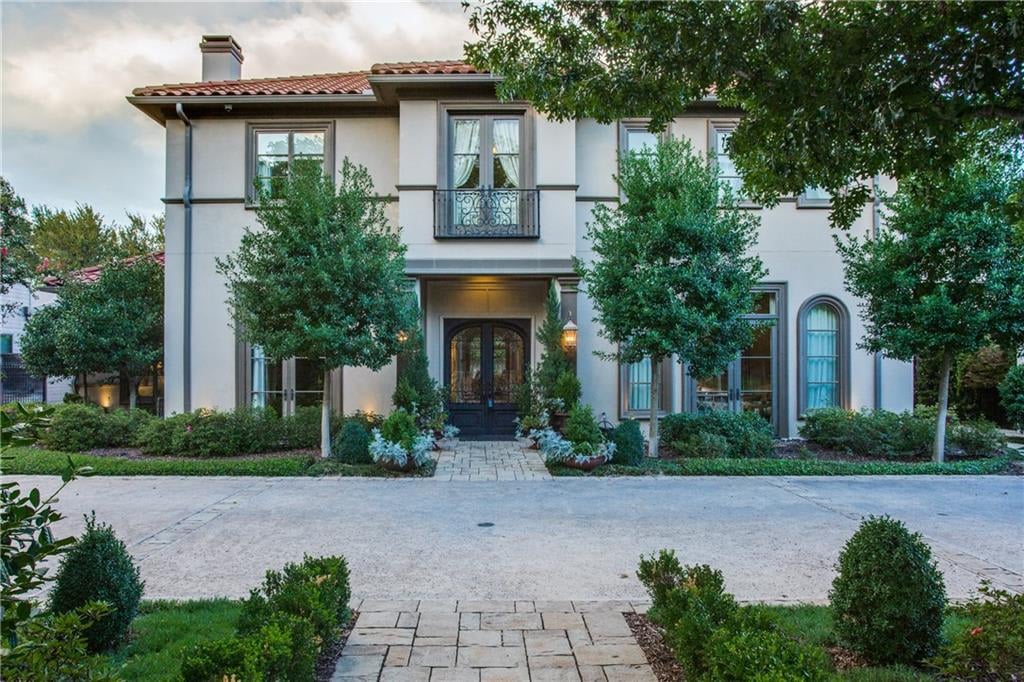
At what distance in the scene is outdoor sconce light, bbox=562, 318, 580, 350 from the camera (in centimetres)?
1193

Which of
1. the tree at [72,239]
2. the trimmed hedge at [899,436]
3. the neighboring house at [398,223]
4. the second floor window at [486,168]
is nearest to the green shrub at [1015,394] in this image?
the trimmed hedge at [899,436]

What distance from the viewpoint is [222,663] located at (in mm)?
2531

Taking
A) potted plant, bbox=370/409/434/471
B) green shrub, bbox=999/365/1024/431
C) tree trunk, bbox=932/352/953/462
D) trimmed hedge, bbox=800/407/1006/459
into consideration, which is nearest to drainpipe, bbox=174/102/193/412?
potted plant, bbox=370/409/434/471

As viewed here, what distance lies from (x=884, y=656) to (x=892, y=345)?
26.7 ft

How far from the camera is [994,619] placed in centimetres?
324

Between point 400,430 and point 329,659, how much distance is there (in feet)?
20.8

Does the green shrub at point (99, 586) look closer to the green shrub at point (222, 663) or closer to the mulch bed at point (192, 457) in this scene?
the green shrub at point (222, 663)

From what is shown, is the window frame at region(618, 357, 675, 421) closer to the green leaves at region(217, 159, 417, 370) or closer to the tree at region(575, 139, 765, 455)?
the tree at region(575, 139, 765, 455)

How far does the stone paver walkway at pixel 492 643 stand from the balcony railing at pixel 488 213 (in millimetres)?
8488

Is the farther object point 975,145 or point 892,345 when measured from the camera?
point 892,345

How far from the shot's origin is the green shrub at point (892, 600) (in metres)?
3.39

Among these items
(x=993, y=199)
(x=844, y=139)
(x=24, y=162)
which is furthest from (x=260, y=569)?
(x=993, y=199)

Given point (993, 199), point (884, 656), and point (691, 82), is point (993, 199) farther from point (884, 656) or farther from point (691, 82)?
point (884, 656)

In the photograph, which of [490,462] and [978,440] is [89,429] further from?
[978,440]
